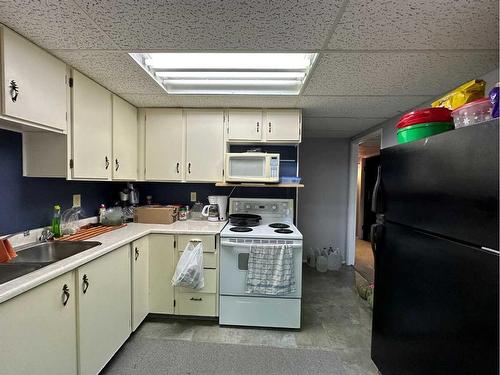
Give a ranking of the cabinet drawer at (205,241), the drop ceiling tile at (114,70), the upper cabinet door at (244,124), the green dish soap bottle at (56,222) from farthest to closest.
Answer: the upper cabinet door at (244,124) < the cabinet drawer at (205,241) < the green dish soap bottle at (56,222) < the drop ceiling tile at (114,70)

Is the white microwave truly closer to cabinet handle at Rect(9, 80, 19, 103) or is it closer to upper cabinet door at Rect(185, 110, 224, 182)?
upper cabinet door at Rect(185, 110, 224, 182)

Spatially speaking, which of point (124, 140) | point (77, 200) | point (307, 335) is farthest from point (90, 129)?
point (307, 335)

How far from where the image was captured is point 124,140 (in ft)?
7.89

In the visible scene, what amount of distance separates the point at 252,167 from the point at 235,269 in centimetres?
101

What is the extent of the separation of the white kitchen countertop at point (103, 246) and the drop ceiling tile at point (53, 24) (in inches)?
48.7

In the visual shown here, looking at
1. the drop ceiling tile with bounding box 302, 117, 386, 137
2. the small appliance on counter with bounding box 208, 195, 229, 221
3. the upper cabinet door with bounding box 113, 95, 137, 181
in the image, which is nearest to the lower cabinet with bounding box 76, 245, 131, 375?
the upper cabinet door with bounding box 113, 95, 137, 181

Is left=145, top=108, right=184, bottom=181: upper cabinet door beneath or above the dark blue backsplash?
above

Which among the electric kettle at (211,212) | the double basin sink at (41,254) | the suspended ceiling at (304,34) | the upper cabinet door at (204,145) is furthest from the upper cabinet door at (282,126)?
the double basin sink at (41,254)

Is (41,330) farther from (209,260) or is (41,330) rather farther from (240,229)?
(240,229)

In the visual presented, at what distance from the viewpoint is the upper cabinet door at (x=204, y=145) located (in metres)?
2.62

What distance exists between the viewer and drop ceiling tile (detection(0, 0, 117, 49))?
3.68 ft

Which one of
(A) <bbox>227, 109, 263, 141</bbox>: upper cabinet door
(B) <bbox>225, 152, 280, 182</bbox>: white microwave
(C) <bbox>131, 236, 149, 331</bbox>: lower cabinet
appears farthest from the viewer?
(A) <bbox>227, 109, 263, 141</bbox>: upper cabinet door

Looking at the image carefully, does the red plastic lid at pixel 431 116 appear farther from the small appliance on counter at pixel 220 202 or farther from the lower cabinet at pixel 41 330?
the lower cabinet at pixel 41 330

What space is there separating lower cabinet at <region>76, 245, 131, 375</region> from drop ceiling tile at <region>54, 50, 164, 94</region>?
1.29 metres
